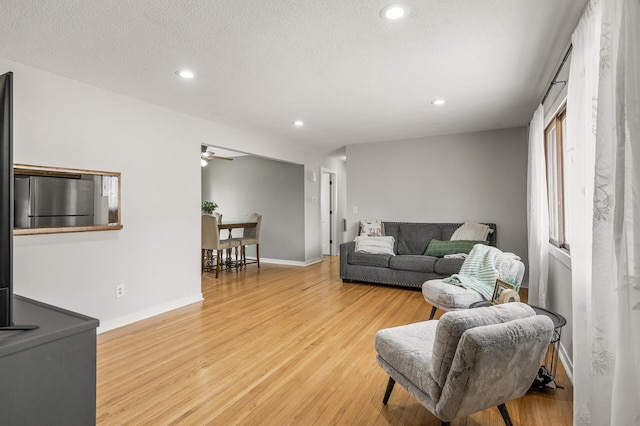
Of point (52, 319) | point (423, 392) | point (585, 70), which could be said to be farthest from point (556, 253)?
point (52, 319)

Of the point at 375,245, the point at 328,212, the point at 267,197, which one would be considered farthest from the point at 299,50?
the point at 328,212

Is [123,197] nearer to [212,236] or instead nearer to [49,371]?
[212,236]

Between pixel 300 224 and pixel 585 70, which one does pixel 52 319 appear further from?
pixel 300 224

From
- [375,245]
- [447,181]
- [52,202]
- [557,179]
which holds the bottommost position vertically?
[375,245]

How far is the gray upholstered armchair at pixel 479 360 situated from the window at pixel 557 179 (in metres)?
1.61

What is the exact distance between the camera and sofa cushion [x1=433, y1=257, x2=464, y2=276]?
14.5 ft

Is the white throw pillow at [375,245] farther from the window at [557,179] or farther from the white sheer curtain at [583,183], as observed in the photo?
the white sheer curtain at [583,183]

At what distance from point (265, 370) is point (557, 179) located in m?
3.11

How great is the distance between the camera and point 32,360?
98 cm

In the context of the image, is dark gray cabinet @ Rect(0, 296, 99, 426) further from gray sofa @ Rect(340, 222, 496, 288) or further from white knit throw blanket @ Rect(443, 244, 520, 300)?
gray sofa @ Rect(340, 222, 496, 288)

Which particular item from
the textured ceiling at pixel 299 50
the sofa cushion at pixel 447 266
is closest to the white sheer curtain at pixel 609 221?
the textured ceiling at pixel 299 50

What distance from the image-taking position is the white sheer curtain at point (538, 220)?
10.3 ft

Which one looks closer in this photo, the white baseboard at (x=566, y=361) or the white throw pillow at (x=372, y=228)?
the white baseboard at (x=566, y=361)

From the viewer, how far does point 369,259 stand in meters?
5.12
